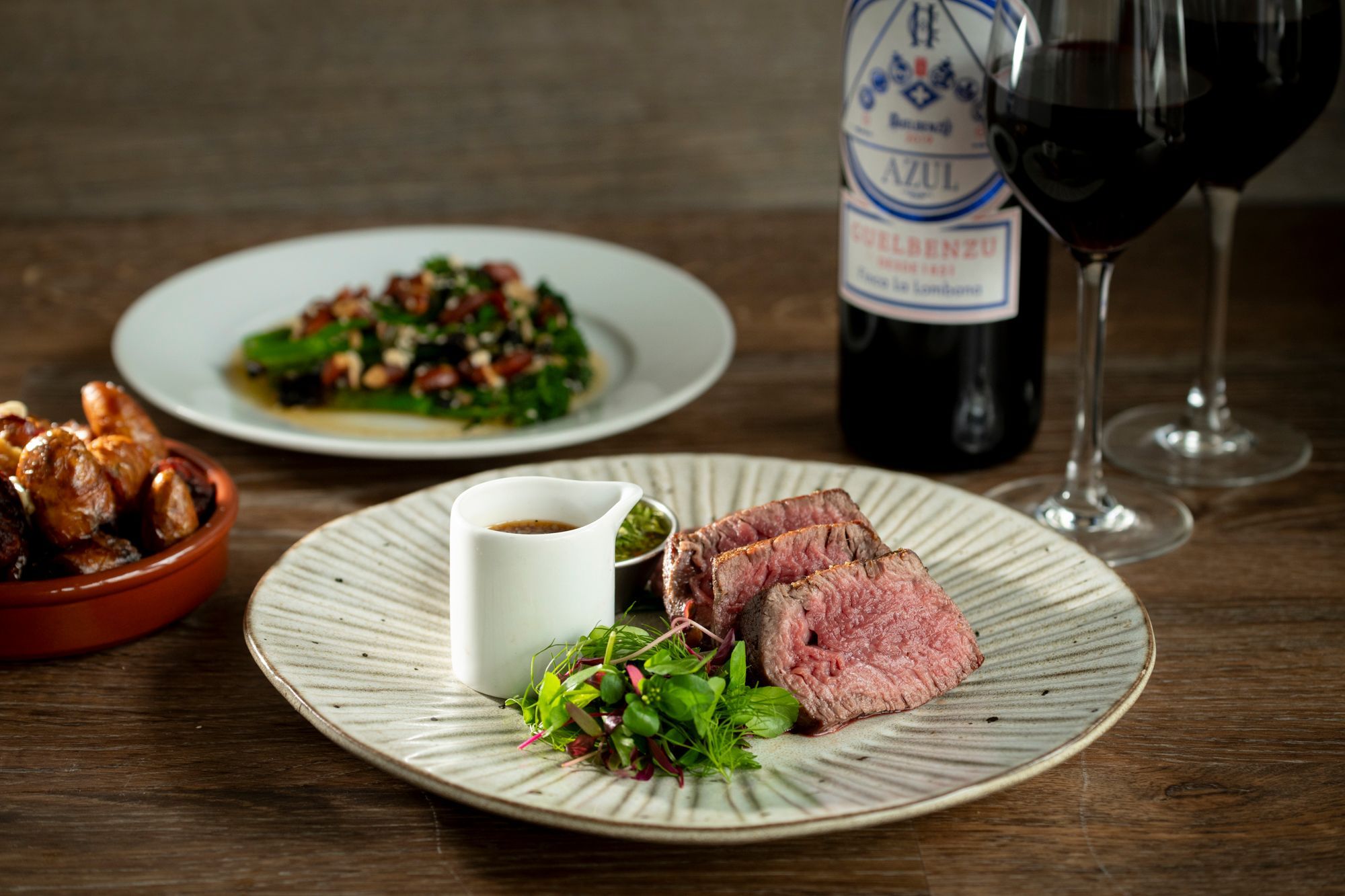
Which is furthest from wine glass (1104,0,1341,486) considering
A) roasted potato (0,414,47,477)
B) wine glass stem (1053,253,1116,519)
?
roasted potato (0,414,47,477)

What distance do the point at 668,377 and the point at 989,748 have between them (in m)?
0.80

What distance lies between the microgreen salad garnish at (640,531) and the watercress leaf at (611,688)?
23 cm

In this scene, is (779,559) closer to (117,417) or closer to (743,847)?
(743,847)

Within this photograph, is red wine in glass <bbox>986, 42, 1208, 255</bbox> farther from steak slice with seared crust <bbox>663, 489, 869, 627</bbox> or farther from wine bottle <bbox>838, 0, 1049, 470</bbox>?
steak slice with seared crust <bbox>663, 489, 869, 627</bbox>

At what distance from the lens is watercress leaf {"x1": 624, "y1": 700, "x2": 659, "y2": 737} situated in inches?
Answer: 34.2

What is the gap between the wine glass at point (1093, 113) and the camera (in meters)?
1.08

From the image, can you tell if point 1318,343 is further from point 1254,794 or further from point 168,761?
point 168,761

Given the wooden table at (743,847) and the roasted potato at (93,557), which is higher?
the roasted potato at (93,557)

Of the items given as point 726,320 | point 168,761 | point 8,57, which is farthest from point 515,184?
point 168,761

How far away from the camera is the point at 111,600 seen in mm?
1073

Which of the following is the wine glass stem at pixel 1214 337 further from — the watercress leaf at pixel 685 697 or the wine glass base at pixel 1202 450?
the watercress leaf at pixel 685 697

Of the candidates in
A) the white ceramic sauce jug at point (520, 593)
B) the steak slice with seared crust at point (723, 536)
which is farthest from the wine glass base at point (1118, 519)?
the white ceramic sauce jug at point (520, 593)

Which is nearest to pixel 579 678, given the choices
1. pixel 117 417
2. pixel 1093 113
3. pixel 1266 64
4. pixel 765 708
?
pixel 765 708

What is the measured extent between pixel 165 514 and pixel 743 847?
543mm
